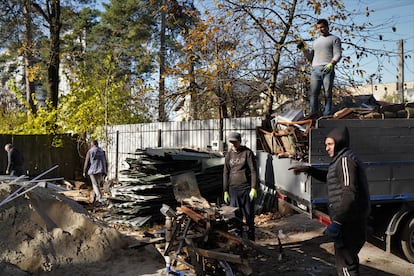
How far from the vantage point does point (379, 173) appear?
543 centimetres

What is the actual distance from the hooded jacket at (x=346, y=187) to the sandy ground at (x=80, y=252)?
1606 millimetres

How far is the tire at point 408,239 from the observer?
5.70 m

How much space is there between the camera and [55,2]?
17.1 meters

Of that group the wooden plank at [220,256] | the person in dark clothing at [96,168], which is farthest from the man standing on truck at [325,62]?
the person in dark clothing at [96,168]

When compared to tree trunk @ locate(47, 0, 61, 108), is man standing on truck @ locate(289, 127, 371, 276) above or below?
below

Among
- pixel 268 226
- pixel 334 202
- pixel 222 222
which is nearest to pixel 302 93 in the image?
pixel 268 226

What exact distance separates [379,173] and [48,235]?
14.0 feet

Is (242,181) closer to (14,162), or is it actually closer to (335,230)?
(335,230)

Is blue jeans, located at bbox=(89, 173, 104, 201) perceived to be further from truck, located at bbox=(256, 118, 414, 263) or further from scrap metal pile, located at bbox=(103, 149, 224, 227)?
truck, located at bbox=(256, 118, 414, 263)

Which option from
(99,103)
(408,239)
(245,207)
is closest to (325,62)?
(245,207)

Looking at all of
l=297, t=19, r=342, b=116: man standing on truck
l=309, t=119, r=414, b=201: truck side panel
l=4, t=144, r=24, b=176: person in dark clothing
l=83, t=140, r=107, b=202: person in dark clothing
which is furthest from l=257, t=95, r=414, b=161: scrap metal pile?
l=4, t=144, r=24, b=176: person in dark clothing

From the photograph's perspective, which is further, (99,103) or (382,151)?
(99,103)

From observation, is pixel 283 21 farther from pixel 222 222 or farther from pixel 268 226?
pixel 222 222

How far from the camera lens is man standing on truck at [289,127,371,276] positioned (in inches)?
150
